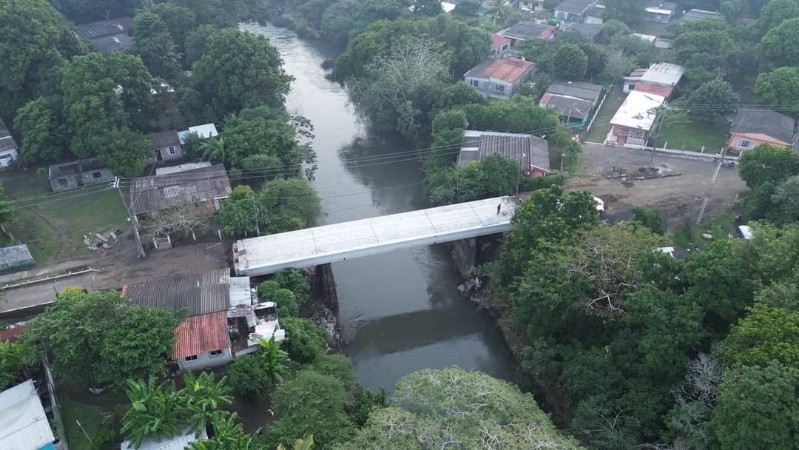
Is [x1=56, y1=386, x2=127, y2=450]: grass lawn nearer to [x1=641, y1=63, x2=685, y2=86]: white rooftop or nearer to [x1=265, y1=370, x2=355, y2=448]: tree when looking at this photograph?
[x1=265, y1=370, x2=355, y2=448]: tree

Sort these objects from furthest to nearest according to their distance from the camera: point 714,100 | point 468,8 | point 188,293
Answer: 1. point 468,8
2. point 714,100
3. point 188,293

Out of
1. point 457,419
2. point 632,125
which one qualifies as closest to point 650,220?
point 632,125

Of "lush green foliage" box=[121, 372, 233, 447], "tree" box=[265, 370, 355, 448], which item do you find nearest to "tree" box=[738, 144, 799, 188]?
"tree" box=[265, 370, 355, 448]

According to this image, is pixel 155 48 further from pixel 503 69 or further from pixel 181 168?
pixel 503 69

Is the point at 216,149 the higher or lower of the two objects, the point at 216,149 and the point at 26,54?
the lower

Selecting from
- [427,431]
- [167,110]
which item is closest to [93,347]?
[427,431]

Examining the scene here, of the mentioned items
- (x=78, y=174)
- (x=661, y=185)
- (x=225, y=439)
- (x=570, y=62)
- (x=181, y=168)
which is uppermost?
(x=570, y=62)

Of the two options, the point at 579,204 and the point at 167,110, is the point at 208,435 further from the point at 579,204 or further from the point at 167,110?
the point at 167,110
